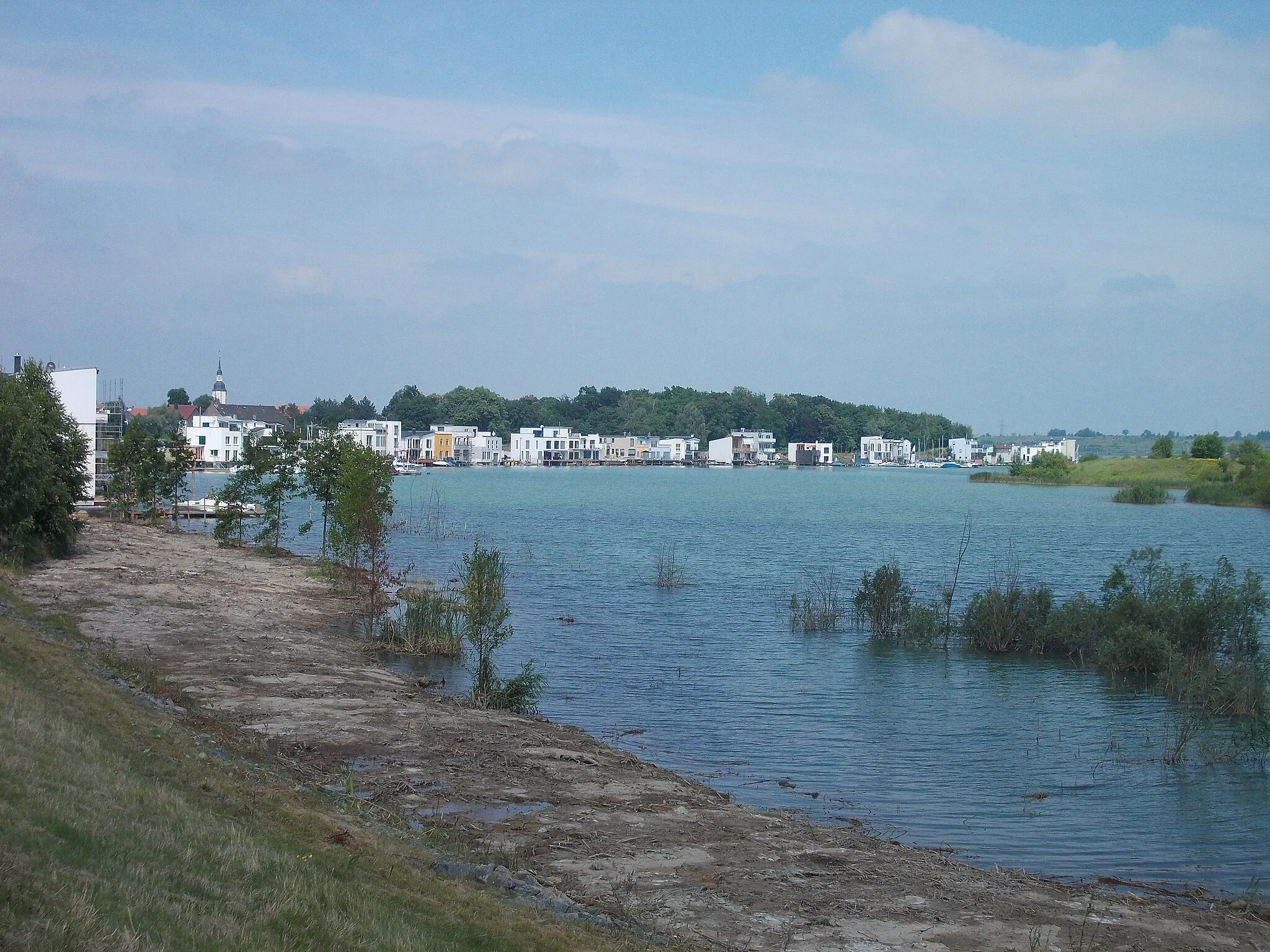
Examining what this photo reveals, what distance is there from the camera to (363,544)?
136 feet

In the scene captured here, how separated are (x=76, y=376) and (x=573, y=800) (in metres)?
61.4

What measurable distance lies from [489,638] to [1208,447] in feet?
467

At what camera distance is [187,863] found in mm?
8070

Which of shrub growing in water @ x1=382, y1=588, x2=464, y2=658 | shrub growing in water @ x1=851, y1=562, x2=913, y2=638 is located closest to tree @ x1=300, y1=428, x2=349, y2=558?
shrub growing in water @ x1=382, y1=588, x2=464, y2=658

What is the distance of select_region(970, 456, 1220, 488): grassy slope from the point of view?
433 feet

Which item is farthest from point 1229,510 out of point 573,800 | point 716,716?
point 573,800

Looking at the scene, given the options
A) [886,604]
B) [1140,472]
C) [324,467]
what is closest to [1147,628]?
Answer: [886,604]

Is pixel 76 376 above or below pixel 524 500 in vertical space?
above

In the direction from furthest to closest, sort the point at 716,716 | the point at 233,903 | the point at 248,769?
1. the point at 716,716
2. the point at 248,769
3. the point at 233,903

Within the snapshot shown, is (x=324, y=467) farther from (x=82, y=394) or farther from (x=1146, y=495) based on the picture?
(x=1146, y=495)

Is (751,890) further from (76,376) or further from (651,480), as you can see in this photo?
(651,480)

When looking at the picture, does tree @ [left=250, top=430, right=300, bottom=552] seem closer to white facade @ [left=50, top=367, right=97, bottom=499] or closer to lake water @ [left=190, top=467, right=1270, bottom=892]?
lake water @ [left=190, top=467, right=1270, bottom=892]

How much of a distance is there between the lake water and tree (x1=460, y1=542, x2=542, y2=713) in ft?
3.53

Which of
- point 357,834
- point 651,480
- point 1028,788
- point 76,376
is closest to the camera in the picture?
point 357,834
